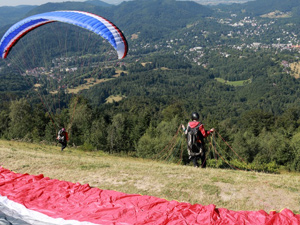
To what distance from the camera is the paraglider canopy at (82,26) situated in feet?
39.6

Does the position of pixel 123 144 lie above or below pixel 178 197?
below

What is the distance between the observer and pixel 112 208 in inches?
282

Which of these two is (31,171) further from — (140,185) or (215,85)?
(215,85)

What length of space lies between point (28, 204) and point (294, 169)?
38.1 metres

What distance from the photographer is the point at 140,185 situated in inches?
335

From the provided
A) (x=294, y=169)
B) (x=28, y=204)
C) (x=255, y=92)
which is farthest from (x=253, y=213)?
(x=255, y=92)

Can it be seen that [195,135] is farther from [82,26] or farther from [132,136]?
[132,136]

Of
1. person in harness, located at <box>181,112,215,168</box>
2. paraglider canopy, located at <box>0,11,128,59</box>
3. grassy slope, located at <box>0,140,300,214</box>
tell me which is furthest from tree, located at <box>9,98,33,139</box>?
person in harness, located at <box>181,112,215,168</box>

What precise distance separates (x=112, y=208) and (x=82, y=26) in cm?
875

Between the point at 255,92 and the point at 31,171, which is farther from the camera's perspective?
the point at 255,92

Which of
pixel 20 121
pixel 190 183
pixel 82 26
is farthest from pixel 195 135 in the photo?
pixel 20 121

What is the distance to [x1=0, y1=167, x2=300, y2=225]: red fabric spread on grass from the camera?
6305 mm

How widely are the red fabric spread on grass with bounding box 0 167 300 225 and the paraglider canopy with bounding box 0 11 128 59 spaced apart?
6422 millimetres

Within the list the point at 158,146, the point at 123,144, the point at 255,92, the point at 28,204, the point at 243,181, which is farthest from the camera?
the point at 255,92
